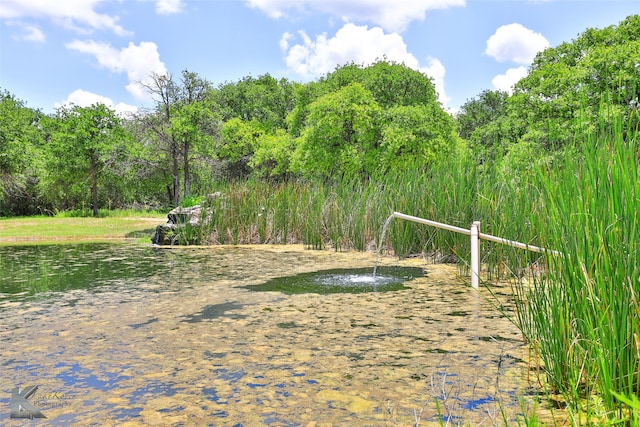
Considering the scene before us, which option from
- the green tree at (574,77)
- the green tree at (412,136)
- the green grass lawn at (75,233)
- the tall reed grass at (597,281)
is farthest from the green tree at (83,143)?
the tall reed grass at (597,281)

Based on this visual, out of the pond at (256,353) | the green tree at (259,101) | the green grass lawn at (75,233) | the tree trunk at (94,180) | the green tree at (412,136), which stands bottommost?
the pond at (256,353)

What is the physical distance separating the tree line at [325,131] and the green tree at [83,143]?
48 millimetres

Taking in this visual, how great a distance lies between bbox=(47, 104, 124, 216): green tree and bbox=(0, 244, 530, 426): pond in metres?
17.0

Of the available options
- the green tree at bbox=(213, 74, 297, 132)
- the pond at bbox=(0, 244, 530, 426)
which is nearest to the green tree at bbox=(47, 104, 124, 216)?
the green tree at bbox=(213, 74, 297, 132)

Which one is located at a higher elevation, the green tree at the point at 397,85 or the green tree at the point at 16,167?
the green tree at the point at 397,85

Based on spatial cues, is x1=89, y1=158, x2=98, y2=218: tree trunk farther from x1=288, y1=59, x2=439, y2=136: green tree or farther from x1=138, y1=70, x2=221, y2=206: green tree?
x1=288, y1=59, x2=439, y2=136: green tree

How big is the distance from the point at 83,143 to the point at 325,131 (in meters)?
10.6

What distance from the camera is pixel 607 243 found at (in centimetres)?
198

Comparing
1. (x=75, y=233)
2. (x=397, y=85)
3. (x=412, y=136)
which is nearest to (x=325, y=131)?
(x=412, y=136)

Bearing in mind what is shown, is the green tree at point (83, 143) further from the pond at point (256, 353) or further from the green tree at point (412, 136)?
the pond at point (256, 353)

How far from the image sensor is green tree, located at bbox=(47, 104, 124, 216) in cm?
2117

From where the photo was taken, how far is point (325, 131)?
669 inches

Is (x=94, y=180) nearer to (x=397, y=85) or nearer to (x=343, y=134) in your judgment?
(x=343, y=134)

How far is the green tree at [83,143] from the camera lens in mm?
21172
